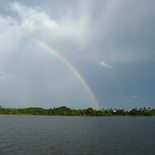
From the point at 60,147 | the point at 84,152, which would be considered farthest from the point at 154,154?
the point at 60,147

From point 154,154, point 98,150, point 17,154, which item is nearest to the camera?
point 17,154

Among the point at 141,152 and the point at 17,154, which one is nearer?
the point at 17,154

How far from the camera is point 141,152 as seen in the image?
42.0m

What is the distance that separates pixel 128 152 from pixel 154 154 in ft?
13.9

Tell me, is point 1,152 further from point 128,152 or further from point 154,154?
point 154,154

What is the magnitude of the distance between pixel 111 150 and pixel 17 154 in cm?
1638

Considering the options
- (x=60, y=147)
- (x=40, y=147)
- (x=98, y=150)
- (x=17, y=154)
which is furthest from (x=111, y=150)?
(x=17, y=154)

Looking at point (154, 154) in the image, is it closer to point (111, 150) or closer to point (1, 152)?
point (111, 150)

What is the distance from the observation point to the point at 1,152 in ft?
125

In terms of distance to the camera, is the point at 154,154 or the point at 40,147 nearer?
the point at 154,154

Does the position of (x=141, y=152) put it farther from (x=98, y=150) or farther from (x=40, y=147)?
(x=40, y=147)

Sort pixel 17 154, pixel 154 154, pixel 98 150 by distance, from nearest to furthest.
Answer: pixel 17 154 → pixel 154 154 → pixel 98 150

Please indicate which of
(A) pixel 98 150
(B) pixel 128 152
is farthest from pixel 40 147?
(B) pixel 128 152

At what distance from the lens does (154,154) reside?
4019 centimetres
